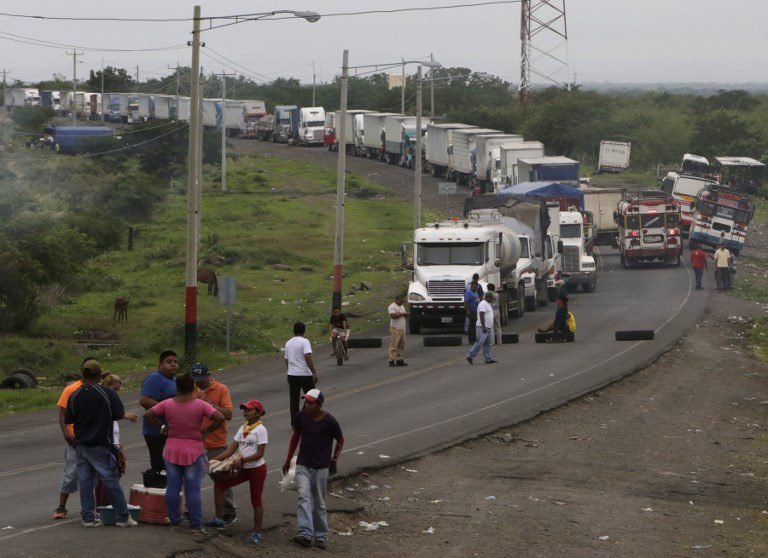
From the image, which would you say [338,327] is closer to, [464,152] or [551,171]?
[551,171]

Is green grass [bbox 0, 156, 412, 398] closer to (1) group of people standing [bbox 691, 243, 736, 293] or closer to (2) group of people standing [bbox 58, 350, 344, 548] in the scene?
(1) group of people standing [bbox 691, 243, 736, 293]

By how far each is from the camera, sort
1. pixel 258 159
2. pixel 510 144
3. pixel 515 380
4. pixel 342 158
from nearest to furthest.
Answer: pixel 515 380
pixel 342 158
pixel 510 144
pixel 258 159

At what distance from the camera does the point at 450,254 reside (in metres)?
37.3

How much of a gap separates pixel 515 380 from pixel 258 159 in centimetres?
7866

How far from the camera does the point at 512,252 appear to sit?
39.7m

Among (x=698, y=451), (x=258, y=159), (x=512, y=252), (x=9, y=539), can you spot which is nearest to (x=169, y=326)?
(x=512, y=252)

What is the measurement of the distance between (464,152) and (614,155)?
56.2 feet

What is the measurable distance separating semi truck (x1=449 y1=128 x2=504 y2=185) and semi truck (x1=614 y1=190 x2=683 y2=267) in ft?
79.6

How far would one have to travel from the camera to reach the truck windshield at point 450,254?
37.1 m

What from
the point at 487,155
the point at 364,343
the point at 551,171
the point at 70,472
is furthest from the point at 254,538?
the point at 487,155

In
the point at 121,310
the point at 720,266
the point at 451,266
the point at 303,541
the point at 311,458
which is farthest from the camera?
the point at 720,266

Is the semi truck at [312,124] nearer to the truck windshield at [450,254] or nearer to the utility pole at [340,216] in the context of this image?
the utility pole at [340,216]

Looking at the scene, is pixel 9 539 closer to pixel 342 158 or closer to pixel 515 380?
pixel 515 380

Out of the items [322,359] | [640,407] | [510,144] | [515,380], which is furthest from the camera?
[510,144]
